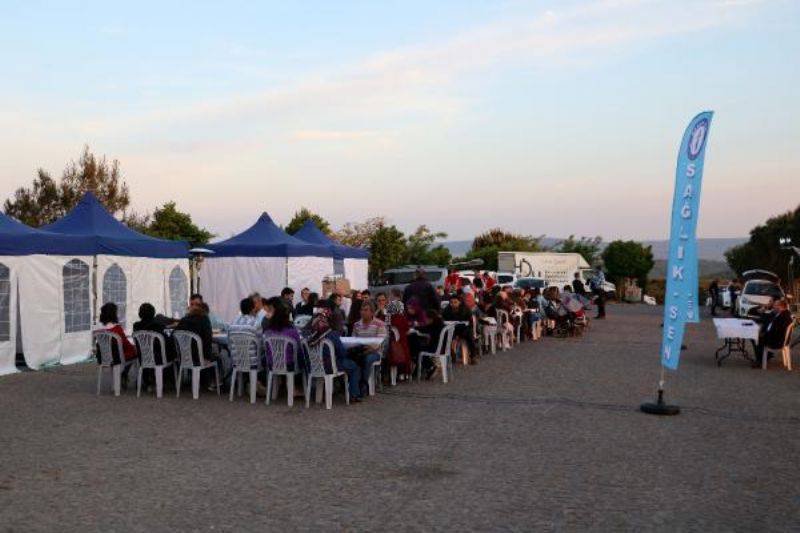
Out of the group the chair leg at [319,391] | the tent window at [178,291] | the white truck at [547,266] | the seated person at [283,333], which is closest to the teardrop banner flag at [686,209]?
the chair leg at [319,391]

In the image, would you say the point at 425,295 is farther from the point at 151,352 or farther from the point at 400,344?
the point at 151,352

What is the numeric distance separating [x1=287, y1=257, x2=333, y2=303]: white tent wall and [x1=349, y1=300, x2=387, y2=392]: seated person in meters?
→ 10.9

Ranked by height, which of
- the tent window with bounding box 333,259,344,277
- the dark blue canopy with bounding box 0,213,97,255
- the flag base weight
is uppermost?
the dark blue canopy with bounding box 0,213,97,255

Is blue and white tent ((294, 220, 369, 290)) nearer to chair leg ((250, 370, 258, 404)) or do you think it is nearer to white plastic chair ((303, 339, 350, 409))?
chair leg ((250, 370, 258, 404))

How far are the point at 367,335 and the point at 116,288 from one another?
7487mm

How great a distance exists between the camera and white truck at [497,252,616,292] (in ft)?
147

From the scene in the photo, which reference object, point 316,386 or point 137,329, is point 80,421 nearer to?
point 137,329

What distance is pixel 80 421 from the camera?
938cm

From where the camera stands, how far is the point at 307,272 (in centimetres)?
2342

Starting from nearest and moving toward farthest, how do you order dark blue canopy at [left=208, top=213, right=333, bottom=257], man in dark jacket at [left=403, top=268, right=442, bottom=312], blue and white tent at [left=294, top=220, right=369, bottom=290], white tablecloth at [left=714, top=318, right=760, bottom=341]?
man in dark jacket at [left=403, top=268, right=442, bottom=312], white tablecloth at [left=714, top=318, right=760, bottom=341], dark blue canopy at [left=208, top=213, right=333, bottom=257], blue and white tent at [left=294, top=220, right=369, bottom=290]

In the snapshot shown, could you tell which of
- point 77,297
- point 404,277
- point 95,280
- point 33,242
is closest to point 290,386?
point 33,242

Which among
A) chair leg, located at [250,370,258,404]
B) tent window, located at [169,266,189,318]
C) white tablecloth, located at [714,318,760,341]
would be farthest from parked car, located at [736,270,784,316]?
chair leg, located at [250,370,258,404]

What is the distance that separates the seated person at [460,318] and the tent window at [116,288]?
661cm

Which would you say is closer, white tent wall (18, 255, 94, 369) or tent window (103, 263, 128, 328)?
white tent wall (18, 255, 94, 369)
